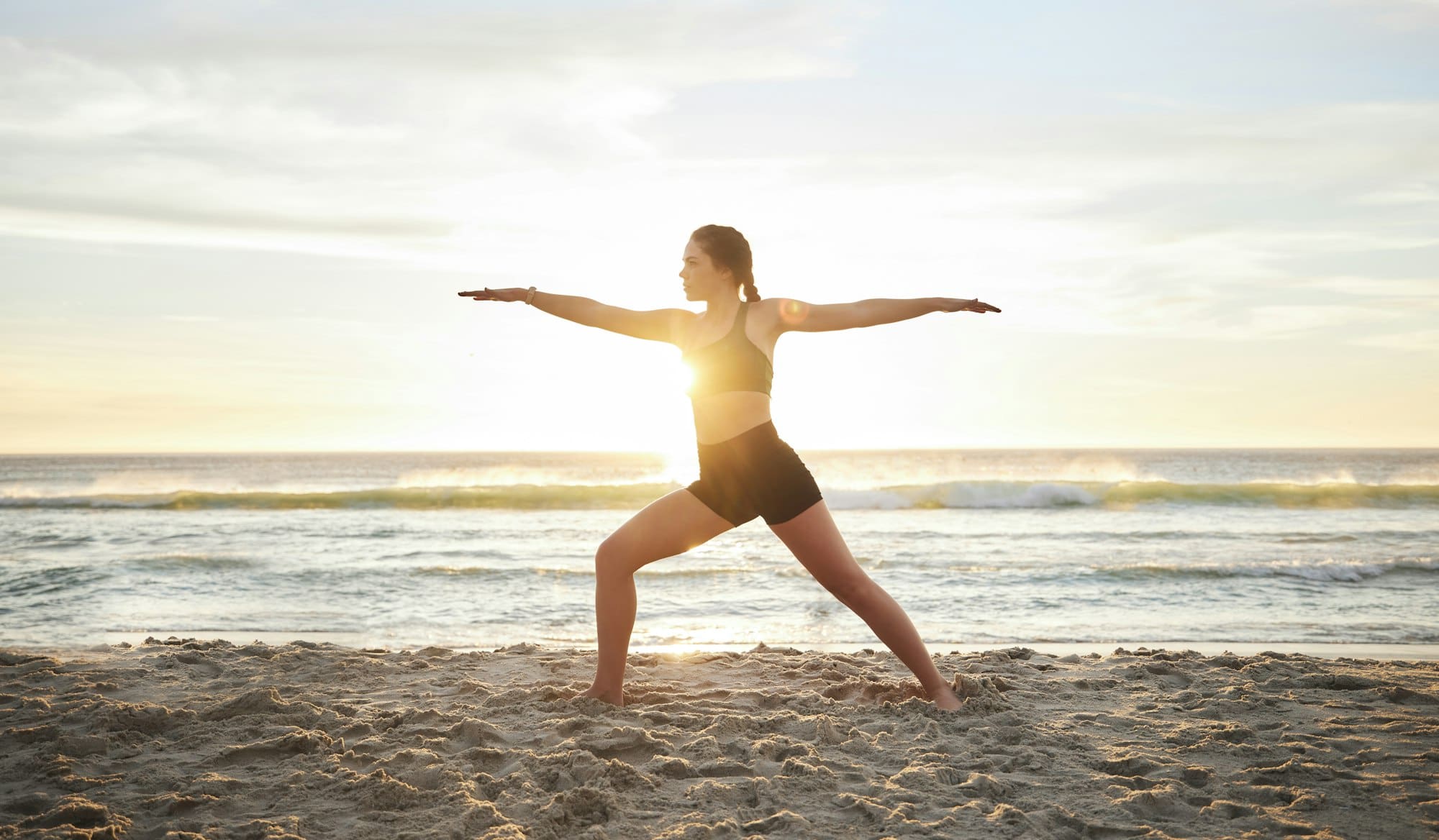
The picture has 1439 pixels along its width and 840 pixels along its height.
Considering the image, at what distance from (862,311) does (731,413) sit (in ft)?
2.26

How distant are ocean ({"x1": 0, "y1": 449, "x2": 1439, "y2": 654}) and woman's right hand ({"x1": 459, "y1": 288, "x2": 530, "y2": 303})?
3.37 m

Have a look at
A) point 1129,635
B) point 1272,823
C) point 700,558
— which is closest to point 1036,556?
point 700,558

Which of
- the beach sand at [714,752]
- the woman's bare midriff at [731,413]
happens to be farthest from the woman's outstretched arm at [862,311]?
the beach sand at [714,752]

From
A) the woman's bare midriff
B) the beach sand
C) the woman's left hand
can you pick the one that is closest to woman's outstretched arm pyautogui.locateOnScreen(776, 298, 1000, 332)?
the woman's left hand

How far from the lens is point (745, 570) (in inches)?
427

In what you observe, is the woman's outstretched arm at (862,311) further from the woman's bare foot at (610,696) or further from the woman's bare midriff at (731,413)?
the woman's bare foot at (610,696)

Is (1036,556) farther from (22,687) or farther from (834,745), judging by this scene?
(22,687)

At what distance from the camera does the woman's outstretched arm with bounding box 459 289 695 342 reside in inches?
161

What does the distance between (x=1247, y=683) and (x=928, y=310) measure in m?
2.70

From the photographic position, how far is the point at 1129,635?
7.03 m

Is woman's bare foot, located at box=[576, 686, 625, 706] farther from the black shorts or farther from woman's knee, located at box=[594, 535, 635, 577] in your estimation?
the black shorts

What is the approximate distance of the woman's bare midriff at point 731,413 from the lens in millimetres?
3799

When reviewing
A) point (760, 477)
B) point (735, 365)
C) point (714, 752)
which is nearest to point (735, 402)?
point (735, 365)

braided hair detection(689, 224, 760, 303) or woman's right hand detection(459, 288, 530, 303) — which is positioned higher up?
braided hair detection(689, 224, 760, 303)
